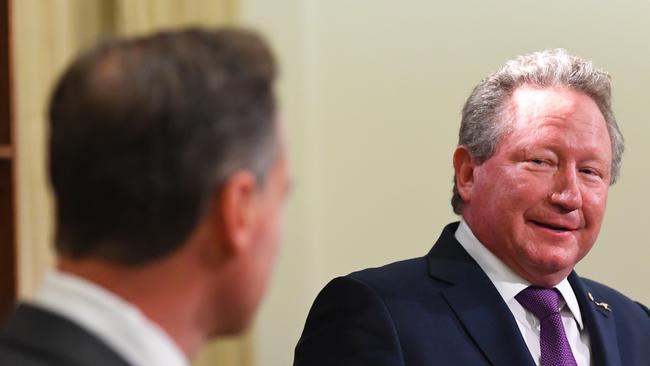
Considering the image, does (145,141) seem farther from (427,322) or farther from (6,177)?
(6,177)

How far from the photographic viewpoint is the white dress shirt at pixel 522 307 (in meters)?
2.30

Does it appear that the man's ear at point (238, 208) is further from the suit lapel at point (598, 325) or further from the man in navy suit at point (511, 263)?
the suit lapel at point (598, 325)

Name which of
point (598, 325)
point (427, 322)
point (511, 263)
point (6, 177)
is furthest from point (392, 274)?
point (6, 177)

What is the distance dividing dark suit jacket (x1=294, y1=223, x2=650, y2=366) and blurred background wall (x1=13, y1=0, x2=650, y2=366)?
3.75 feet

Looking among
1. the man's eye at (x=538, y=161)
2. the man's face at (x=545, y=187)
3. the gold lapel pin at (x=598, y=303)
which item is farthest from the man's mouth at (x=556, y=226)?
the gold lapel pin at (x=598, y=303)

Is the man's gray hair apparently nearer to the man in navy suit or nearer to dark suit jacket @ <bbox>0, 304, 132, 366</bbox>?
the man in navy suit

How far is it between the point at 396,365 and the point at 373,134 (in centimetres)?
154

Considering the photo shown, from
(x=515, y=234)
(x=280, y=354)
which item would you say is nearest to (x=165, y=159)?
(x=515, y=234)

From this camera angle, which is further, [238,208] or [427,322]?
[427,322]

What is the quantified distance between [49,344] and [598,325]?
1.56 m

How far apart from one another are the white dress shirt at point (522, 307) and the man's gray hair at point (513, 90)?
0.14 meters

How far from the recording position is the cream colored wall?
3.53 meters

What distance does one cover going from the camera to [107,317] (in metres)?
1.08

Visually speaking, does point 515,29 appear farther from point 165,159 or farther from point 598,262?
point 165,159
